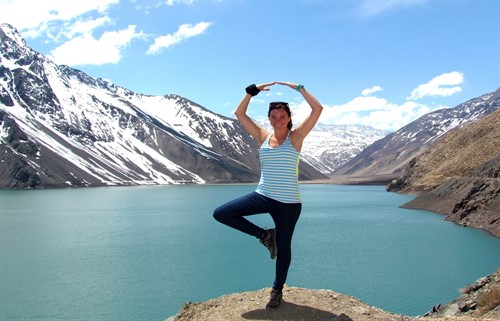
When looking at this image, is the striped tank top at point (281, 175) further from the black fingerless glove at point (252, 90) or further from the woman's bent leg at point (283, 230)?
the black fingerless glove at point (252, 90)

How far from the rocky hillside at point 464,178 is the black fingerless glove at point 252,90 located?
52.9m

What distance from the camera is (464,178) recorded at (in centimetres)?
8175

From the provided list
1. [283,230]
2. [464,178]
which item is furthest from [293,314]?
[464,178]

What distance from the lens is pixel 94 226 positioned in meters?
66.5

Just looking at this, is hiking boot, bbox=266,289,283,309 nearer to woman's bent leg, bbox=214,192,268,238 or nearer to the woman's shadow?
the woman's shadow

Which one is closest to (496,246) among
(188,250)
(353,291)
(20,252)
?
(353,291)

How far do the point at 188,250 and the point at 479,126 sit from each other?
96.3 meters

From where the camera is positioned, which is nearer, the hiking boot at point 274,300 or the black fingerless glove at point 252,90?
the hiking boot at point 274,300

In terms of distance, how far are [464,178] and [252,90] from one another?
8048cm

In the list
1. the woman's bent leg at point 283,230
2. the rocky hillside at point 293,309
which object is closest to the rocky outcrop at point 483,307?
the rocky hillside at point 293,309

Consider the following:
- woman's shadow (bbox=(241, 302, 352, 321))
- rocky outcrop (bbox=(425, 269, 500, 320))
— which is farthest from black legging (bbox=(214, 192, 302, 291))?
rocky outcrop (bbox=(425, 269, 500, 320))

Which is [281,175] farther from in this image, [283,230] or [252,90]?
[252,90]

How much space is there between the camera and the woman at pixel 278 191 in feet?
29.1

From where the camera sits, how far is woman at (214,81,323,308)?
8875mm
